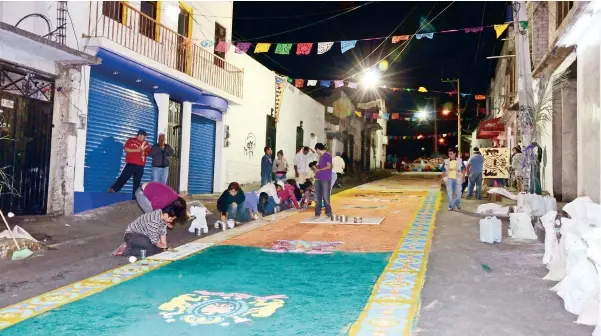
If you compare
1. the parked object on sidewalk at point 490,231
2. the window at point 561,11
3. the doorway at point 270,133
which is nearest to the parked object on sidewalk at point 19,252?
the parked object on sidewalk at point 490,231

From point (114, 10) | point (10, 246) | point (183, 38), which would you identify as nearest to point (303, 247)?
point (10, 246)

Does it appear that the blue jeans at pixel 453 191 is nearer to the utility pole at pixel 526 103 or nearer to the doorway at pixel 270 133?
the utility pole at pixel 526 103

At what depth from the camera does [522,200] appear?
30.1 feet

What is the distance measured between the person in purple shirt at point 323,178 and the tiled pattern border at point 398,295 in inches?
134

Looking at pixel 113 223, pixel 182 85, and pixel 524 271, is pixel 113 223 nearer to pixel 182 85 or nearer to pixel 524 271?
pixel 182 85

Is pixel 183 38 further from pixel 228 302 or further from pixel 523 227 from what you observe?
pixel 228 302

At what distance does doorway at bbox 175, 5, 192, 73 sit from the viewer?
14453 millimetres

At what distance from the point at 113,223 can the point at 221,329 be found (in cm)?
722

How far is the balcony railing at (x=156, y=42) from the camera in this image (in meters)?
11.2

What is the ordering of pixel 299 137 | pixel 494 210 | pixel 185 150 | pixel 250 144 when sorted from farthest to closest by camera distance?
pixel 299 137 < pixel 250 144 < pixel 185 150 < pixel 494 210

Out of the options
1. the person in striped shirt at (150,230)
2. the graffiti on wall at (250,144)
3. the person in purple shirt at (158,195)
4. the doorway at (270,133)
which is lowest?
the person in striped shirt at (150,230)

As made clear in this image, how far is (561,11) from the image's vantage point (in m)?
12.9

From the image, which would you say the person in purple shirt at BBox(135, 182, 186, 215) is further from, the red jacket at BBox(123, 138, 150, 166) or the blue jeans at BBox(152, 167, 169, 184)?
the blue jeans at BBox(152, 167, 169, 184)

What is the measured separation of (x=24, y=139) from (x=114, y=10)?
4.05 metres
